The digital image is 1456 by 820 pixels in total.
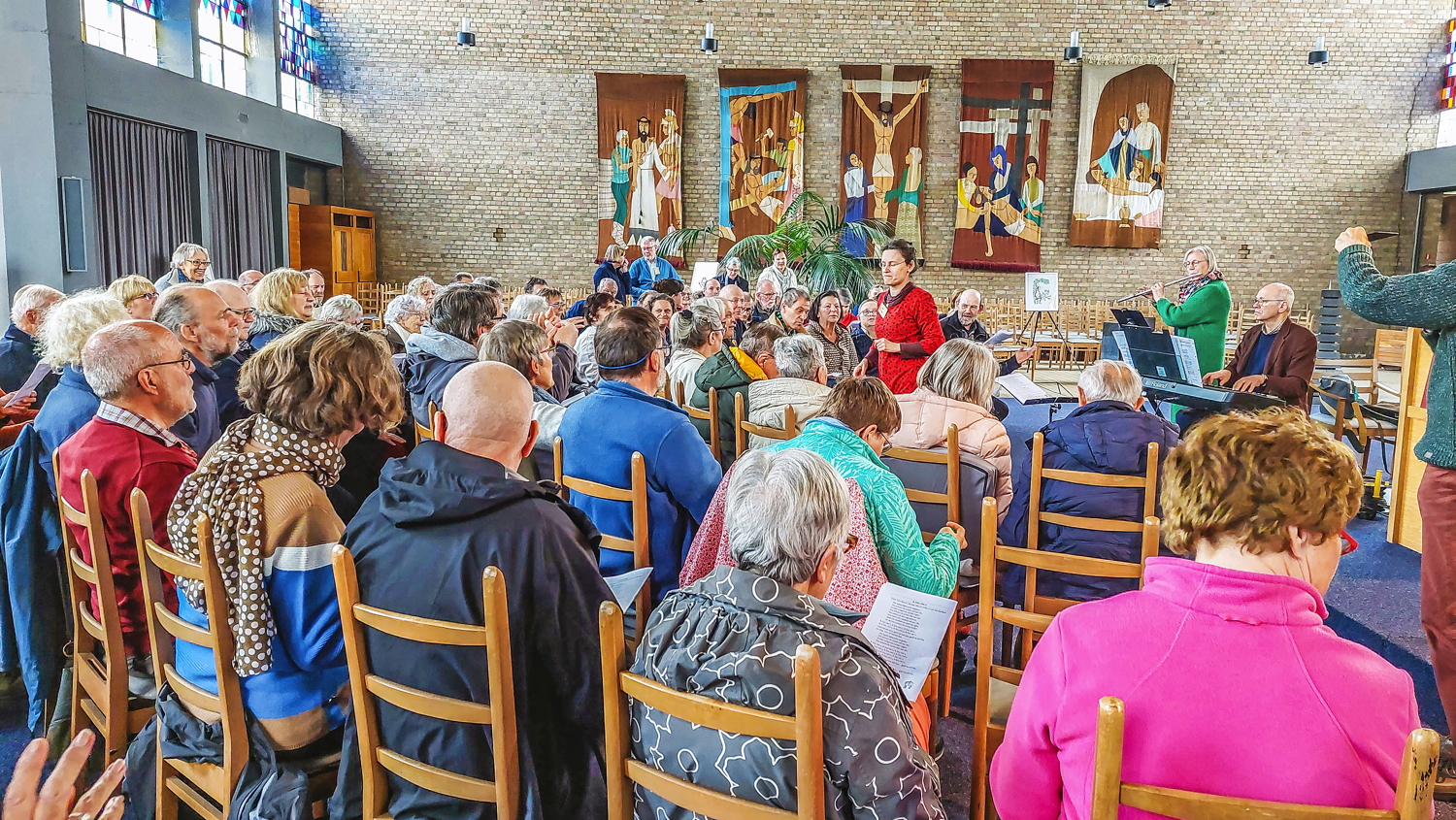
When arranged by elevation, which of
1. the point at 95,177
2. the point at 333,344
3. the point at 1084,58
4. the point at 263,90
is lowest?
the point at 333,344

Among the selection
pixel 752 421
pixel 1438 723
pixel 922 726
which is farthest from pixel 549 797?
pixel 1438 723

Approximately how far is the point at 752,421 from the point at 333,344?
191 centimetres

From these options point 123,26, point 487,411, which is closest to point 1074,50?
point 123,26

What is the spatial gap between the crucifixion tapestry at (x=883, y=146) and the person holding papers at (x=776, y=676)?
1164 centimetres

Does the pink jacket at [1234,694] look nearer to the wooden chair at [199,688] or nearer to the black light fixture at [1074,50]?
the wooden chair at [199,688]

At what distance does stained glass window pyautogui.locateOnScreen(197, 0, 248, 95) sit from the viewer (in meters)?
10.8

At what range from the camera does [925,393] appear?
3.42 metres

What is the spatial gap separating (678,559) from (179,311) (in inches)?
88.3

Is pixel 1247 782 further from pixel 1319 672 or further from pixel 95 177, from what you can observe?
pixel 95 177

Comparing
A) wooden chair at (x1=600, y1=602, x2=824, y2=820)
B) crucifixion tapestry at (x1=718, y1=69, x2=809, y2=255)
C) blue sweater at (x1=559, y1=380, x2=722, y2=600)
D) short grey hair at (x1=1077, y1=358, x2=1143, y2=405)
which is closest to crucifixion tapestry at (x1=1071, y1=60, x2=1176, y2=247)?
crucifixion tapestry at (x1=718, y1=69, x2=809, y2=255)

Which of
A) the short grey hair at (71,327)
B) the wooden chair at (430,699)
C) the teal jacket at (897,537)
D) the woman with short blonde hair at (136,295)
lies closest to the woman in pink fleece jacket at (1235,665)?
the wooden chair at (430,699)

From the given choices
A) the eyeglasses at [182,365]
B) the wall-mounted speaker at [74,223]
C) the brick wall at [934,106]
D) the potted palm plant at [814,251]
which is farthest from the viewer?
the brick wall at [934,106]

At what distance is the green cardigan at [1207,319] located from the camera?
5.63 metres

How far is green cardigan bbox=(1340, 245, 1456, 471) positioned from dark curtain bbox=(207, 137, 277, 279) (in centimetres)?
1102
